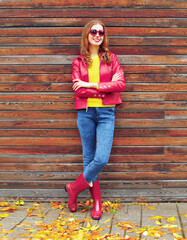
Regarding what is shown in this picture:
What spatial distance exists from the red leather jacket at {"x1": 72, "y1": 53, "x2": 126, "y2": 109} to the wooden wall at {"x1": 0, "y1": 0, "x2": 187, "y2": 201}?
483 mm

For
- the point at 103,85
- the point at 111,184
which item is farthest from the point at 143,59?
the point at 111,184

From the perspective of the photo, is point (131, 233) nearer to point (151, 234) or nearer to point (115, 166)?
point (151, 234)

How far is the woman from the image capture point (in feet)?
11.7

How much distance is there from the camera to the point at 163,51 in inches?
163

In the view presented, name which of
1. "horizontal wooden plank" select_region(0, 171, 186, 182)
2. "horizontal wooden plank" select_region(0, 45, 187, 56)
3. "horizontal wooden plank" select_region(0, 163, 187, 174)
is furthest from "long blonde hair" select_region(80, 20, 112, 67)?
"horizontal wooden plank" select_region(0, 171, 186, 182)

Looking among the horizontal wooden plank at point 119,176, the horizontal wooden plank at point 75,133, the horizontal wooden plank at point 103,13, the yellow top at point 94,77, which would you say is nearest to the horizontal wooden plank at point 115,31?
the horizontal wooden plank at point 103,13

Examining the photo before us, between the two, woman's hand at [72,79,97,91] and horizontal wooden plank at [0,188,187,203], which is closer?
woman's hand at [72,79,97,91]

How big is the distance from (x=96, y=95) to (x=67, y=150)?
108 cm

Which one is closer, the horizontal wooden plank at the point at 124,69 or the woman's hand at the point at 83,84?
the woman's hand at the point at 83,84

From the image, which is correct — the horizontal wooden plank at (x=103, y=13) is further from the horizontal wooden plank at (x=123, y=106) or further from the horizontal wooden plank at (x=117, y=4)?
the horizontal wooden plank at (x=123, y=106)

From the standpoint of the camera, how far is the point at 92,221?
361 centimetres

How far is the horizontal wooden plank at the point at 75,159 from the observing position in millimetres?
4238

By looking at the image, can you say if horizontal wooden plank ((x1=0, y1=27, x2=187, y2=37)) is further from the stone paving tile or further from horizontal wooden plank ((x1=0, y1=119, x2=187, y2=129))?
the stone paving tile

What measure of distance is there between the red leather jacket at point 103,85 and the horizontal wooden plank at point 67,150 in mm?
845
